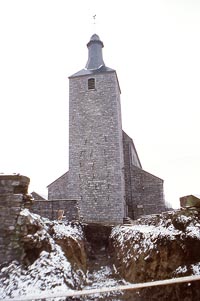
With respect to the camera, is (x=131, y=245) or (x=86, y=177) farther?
(x=86, y=177)

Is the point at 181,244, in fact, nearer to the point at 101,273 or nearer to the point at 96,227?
the point at 101,273

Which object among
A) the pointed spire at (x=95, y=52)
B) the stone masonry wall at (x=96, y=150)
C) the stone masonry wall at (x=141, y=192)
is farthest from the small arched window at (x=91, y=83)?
the stone masonry wall at (x=141, y=192)

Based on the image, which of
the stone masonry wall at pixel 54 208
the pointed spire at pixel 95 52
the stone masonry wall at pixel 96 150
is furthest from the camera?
the pointed spire at pixel 95 52

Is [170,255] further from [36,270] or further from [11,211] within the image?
[11,211]

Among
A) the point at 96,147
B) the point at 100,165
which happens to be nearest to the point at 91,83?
the point at 96,147

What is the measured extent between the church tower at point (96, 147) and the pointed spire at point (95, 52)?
2.33ft

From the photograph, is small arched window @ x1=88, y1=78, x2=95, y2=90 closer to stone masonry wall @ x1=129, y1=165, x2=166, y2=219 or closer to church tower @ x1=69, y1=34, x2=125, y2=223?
church tower @ x1=69, y1=34, x2=125, y2=223

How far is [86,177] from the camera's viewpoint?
1997cm

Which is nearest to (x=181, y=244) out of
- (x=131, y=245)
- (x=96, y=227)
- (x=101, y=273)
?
(x=131, y=245)

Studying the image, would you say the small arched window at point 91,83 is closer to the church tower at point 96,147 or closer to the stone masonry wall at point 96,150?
the church tower at point 96,147

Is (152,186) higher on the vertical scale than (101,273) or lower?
higher

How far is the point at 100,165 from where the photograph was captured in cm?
2008

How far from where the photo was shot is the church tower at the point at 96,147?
19.2 m

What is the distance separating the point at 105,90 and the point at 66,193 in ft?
28.8
